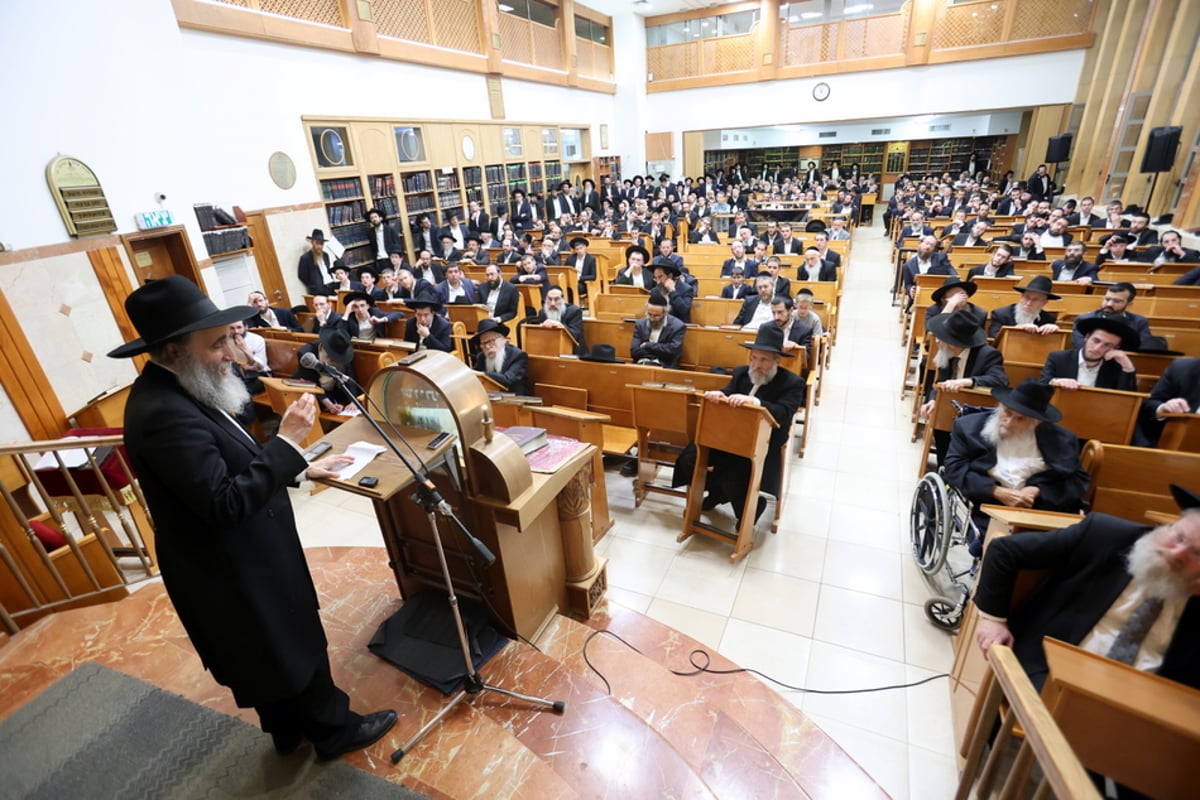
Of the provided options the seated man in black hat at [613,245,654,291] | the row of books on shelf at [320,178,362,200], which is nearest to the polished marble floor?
the seated man in black hat at [613,245,654,291]

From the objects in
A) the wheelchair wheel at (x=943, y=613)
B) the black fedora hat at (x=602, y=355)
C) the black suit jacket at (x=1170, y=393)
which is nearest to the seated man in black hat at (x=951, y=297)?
the black suit jacket at (x=1170, y=393)

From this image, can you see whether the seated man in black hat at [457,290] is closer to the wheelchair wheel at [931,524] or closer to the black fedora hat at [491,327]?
the black fedora hat at [491,327]

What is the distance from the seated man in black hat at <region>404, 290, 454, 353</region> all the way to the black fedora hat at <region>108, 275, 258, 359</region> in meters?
3.92

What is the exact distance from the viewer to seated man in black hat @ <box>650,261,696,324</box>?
235 inches

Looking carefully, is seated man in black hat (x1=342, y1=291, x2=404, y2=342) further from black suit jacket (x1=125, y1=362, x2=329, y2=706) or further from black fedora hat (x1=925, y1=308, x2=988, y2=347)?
black fedora hat (x1=925, y1=308, x2=988, y2=347)

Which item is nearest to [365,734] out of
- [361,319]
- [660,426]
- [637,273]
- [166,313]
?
[166,313]

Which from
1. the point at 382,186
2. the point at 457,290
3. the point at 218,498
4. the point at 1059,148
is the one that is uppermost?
the point at 382,186

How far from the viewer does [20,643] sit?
100 inches

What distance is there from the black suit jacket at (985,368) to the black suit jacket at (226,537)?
4.02 metres

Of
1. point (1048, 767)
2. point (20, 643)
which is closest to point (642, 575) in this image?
point (1048, 767)

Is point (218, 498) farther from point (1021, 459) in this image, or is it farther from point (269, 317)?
point (269, 317)

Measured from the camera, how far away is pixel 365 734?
1.90 m

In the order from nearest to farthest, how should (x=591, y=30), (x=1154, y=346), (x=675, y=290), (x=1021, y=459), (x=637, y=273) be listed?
(x=1021, y=459) < (x=1154, y=346) < (x=675, y=290) < (x=637, y=273) < (x=591, y=30)

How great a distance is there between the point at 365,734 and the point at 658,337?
3.74 meters
